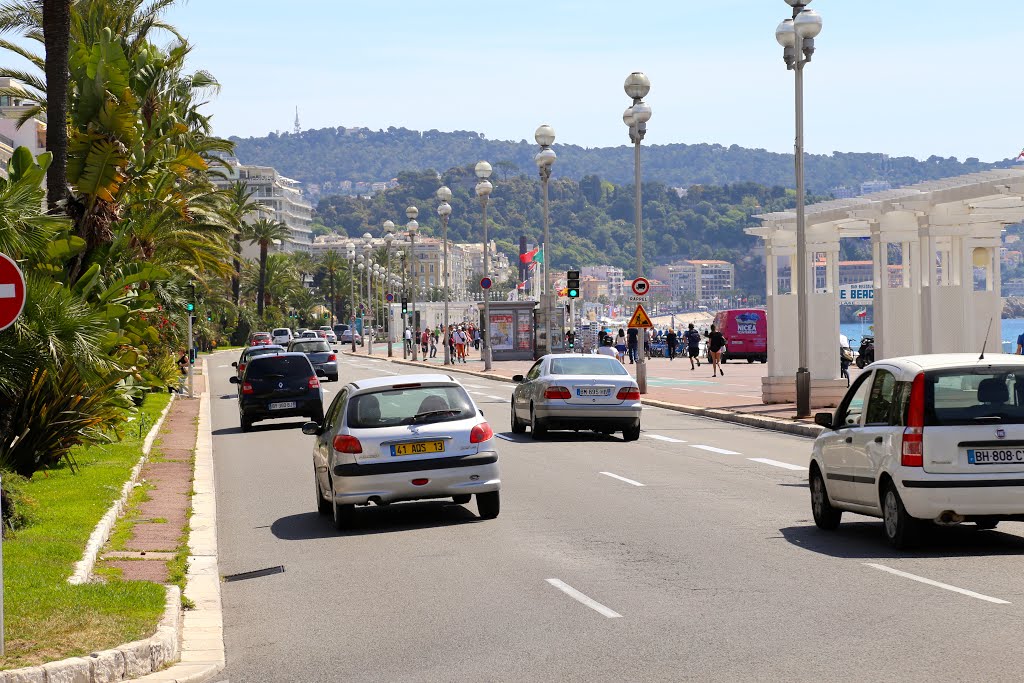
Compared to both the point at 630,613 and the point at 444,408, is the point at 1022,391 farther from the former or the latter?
the point at 444,408

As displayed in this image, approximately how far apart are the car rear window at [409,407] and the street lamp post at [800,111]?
46.2 ft

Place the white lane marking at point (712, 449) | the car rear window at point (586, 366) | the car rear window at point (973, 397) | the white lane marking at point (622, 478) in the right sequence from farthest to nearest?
the car rear window at point (586, 366)
the white lane marking at point (712, 449)
the white lane marking at point (622, 478)
the car rear window at point (973, 397)

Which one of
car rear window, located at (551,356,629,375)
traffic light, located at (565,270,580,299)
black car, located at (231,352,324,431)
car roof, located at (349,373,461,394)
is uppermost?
traffic light, located at (565,270,580,299)

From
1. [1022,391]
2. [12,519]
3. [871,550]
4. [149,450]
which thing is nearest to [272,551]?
[12,519]

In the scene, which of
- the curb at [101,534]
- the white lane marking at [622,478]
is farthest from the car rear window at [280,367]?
the white lane marking at [622,478]

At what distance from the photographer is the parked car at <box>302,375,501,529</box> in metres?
14.5

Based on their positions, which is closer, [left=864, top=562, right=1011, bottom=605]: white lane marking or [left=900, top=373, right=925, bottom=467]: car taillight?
[left=864, top=562, right=1011, bottom=605]: white lane marking

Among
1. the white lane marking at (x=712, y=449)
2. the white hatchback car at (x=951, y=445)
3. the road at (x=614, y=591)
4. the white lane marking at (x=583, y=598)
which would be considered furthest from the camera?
the white lane marking at (x=712, y=449)

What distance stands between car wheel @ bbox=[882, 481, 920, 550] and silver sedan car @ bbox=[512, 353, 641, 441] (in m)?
12.4

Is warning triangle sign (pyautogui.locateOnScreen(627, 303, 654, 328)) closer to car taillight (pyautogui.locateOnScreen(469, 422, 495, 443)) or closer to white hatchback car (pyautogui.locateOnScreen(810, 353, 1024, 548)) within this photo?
car taillight (pyautogui.locateOnScreen(469, 422, 495, 443))

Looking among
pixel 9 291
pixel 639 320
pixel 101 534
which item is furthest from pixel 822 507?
pixel 639 320

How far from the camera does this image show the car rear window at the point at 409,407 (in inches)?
586

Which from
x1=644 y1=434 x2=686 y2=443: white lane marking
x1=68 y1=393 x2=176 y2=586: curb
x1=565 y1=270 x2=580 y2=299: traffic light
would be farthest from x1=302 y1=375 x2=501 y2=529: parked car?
x1=565 y1=270 x2=580 y2=299: traffic light

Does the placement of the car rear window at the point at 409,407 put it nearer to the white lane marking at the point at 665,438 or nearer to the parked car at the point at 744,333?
the white lane marking at the point at 665,438
